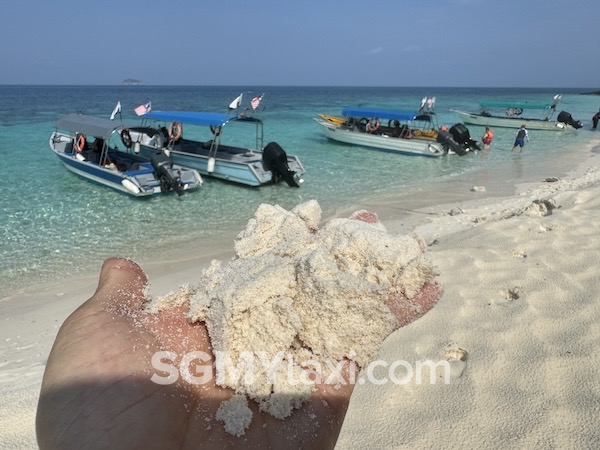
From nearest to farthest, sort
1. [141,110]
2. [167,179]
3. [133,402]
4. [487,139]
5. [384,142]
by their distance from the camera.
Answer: [133,402] < [167,179] < [141,110] < [384,142] < [487,139]

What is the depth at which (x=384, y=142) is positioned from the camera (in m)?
22.8

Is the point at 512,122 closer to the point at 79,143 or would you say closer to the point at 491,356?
the point at 79,143

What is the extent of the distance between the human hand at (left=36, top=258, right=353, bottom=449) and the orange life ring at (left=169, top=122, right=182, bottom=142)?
17003 millimetres

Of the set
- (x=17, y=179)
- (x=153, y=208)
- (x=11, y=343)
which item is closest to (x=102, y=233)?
(x=153, y=208)

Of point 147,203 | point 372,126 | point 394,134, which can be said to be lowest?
point 147,203

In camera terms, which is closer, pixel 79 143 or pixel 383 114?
pixel 79 143

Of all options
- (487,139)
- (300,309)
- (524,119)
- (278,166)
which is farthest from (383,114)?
(300,309)

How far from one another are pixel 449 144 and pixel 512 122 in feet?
48.2

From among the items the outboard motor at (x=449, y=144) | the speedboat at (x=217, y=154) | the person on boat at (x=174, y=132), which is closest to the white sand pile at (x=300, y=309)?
the speedboat at (x=217, y=154)

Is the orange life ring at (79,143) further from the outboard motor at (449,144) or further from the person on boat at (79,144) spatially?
the outboard motor at (449,144)

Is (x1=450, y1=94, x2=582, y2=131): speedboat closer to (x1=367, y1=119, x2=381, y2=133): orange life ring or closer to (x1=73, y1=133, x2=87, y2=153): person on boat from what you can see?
(x1=367, y1=119, x2=381, y2=133): orange life ring

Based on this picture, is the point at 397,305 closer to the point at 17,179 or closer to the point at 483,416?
the point at 483,416

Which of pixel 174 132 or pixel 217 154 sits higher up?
pixel 174 132

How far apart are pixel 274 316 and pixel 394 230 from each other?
8062mm
